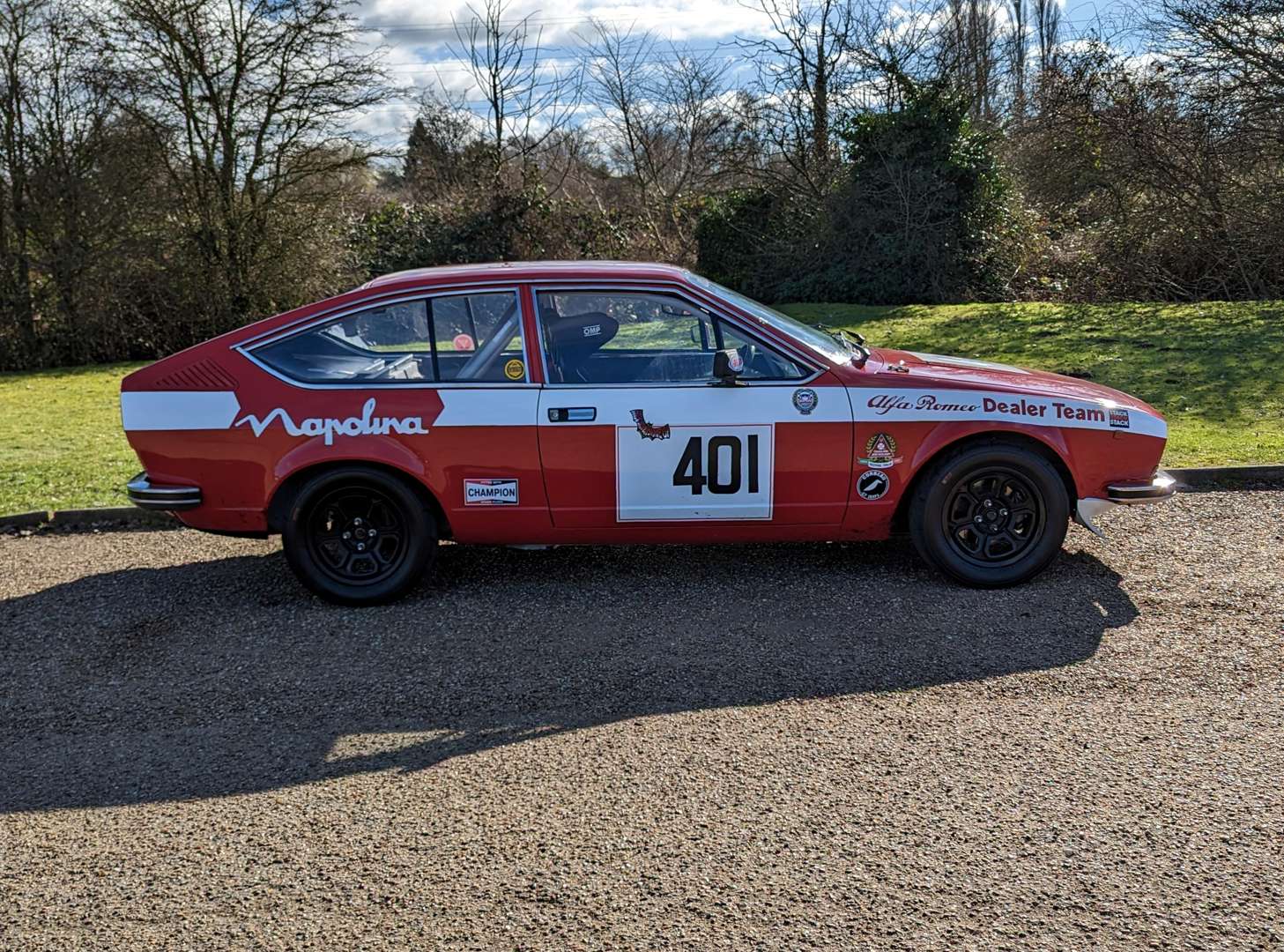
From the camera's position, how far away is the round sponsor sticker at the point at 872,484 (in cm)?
552

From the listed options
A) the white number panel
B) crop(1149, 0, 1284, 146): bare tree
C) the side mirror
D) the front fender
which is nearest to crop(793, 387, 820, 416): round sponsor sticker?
the white number panel

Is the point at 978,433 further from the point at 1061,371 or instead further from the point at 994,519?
the point at 1061,371

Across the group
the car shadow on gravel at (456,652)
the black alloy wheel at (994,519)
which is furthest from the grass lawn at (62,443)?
the black alloy wheel at (994,519)

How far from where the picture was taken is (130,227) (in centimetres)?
1689

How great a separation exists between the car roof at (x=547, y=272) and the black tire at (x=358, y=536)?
3.51ft

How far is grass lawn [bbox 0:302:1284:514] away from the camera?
841cm

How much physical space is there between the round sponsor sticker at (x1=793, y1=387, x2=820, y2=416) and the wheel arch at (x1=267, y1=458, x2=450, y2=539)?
6.00ft

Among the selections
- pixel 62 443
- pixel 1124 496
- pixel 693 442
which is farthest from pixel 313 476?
pixel 62 443

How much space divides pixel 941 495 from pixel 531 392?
2083 mm

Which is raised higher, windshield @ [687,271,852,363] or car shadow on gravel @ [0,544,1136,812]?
windshield @ [687,271,852,363]

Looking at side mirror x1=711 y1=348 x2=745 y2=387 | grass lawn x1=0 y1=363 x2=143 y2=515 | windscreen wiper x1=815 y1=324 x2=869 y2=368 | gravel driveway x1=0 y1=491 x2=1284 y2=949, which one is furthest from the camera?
grass lawn x1=0 y1=363 x2=143 y2=515

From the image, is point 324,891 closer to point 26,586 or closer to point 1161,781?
point 1161,781

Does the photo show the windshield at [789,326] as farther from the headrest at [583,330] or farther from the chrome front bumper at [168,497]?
the chrome front bumper at [168,497]

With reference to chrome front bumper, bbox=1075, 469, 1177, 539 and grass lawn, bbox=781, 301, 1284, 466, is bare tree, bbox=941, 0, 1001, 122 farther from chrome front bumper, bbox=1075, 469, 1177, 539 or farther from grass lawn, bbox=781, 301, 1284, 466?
chrome front bumper, bbox=1075, 469, 1177, 539
